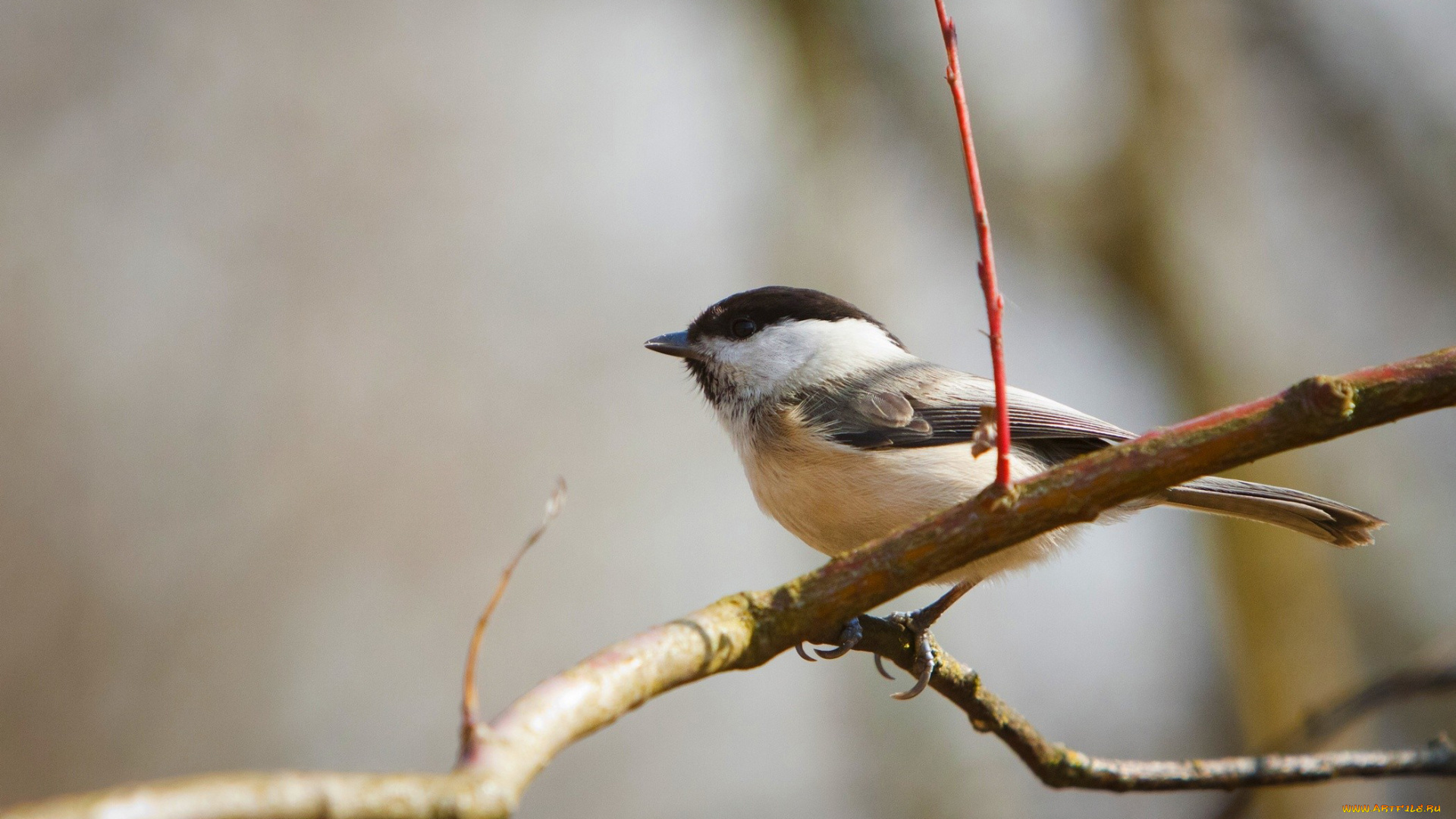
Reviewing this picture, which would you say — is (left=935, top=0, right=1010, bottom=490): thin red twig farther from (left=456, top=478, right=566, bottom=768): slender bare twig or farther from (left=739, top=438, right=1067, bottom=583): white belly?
(left=739, top=438, right=1067, bottom=583): white belly

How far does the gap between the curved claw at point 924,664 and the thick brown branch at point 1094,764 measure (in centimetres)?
1

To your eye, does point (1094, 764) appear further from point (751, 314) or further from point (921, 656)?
point (751, 314)

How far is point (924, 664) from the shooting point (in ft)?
5.23

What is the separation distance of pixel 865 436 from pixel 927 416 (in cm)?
18

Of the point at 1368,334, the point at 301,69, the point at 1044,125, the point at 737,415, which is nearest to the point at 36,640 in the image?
the point at 301,69

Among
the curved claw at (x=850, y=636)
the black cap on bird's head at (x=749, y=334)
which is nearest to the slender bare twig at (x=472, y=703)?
the curved claw at (x=850, y=636)

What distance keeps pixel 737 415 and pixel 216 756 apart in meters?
3.95

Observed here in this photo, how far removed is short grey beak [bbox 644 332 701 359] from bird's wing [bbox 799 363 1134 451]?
428mm

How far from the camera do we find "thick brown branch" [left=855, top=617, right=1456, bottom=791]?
1540 mm

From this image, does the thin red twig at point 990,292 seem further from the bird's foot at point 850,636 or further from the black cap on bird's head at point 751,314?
the black cap on bird's head at point 751,314

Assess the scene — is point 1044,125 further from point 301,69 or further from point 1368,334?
point 301,69

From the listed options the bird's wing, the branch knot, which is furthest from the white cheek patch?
the branch knot

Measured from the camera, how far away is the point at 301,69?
230 inches

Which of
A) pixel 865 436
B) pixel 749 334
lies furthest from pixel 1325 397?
pixel 749 334
